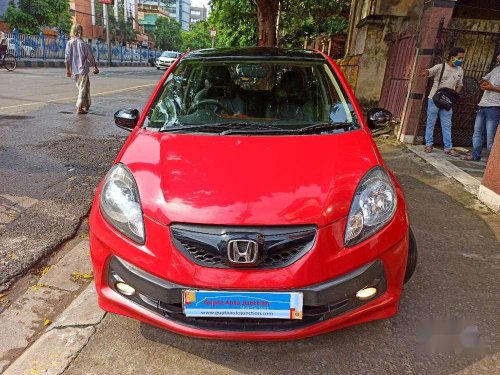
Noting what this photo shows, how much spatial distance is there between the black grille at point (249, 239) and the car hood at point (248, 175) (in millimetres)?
37

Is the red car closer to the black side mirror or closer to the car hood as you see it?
the car hood

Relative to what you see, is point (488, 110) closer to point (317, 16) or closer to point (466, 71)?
point (466, 71)

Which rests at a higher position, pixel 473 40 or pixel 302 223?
pixel 473 40

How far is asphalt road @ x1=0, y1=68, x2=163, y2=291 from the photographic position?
326cm

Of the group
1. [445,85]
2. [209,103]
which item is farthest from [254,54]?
[445,85]

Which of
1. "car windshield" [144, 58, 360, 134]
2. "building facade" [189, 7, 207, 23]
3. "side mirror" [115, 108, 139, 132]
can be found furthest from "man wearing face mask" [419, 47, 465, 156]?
"building facade" [189, 7, 207, 23]

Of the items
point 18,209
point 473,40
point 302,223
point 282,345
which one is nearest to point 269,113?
point 302,223

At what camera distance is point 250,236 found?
1.81 meters

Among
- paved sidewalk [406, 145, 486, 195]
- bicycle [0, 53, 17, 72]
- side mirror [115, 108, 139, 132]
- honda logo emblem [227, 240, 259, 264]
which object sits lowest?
bicycle [0, 53, 17, 72]

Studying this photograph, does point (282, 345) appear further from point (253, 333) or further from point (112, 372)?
point (112, 372)

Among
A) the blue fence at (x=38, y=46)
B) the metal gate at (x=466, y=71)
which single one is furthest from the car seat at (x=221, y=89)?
the blue fence at (x=38, y=46)

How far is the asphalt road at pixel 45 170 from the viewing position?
3.26m

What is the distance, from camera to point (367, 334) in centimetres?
228

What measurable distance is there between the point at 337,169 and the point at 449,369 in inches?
45.9
